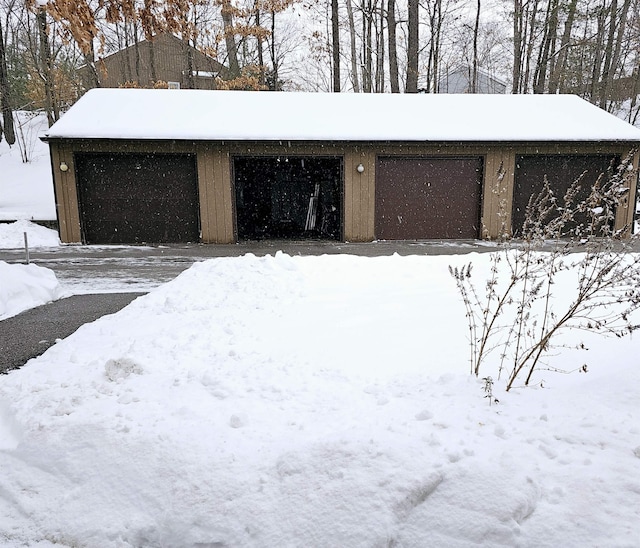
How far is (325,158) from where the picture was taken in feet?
38.1

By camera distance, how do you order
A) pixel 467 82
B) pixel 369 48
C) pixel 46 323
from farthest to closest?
1. pixel 467 82
2. pixel 369 48
3. pixel 46 323

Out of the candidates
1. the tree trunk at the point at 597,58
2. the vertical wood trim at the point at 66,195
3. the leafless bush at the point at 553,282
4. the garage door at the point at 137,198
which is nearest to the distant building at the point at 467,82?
the tree trunk at the point at 597,58

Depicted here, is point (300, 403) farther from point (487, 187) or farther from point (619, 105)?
point (619, 105)

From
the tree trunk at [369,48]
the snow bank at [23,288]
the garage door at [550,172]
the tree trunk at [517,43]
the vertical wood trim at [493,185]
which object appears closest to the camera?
the snow bank at [23,288]

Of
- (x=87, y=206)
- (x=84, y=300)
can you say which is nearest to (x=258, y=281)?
(x=84, y=300)

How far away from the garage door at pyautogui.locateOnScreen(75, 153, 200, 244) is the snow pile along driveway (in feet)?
26.6

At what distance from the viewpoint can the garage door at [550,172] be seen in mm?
11852

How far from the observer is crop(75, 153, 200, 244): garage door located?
36.8 ft

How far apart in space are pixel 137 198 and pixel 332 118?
16.7 feet

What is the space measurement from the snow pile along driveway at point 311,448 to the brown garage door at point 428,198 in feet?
27.4

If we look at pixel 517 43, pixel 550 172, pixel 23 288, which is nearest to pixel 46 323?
pixel 23 288

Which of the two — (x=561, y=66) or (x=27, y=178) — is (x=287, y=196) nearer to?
(x=27, y=178)

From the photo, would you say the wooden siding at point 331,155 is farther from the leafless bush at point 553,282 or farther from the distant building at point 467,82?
the distant building at point 467,82

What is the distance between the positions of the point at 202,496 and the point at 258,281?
11.3ft
